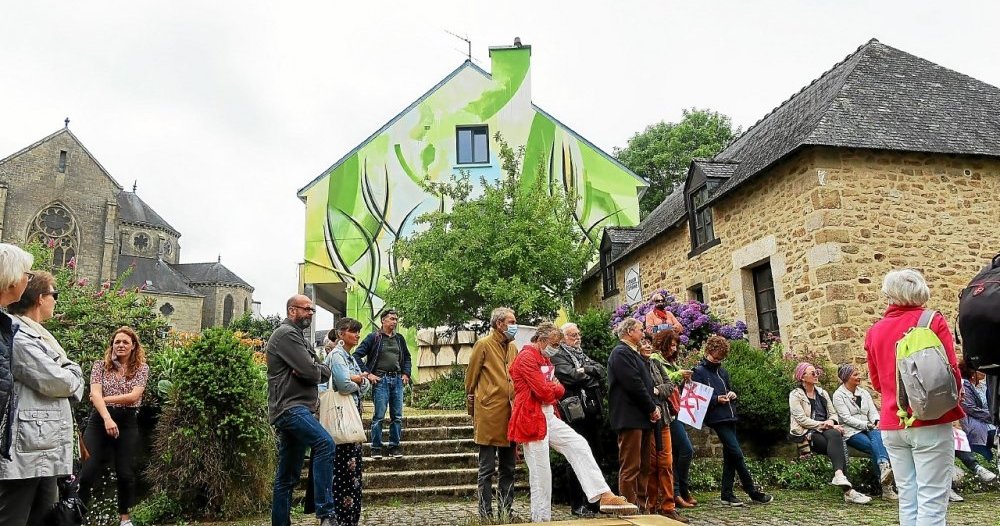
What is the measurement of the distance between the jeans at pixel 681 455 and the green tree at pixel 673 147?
22.5 meters

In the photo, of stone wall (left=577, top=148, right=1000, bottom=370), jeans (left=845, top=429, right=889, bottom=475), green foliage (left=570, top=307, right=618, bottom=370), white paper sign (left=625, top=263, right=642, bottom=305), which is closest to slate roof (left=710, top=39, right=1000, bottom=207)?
stone wall (left=577, top=148, right=1000, bottom=370)

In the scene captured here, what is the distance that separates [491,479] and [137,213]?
5597cm

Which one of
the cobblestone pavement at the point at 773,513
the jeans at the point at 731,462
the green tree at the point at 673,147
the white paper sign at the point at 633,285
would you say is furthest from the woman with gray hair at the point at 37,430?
the green tree at the point at 673,147

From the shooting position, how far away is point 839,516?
5812 mm

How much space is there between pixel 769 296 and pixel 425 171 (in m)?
12.1

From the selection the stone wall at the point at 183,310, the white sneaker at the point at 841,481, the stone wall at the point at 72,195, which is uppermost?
the stone wall at the point at 72,195

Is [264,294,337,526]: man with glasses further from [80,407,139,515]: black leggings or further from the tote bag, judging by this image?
[80,407,139,515]: black leggings

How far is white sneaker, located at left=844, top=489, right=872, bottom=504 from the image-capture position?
6582mm

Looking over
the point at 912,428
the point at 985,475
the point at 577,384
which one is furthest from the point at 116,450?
the point at 985,475

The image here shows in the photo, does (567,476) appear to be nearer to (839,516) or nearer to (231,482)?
(839,516)

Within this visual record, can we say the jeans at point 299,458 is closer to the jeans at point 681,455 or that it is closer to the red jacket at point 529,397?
the red jacket at point 529,397

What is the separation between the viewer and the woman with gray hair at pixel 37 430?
2.64 m

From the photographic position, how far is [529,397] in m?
Result: 5.36

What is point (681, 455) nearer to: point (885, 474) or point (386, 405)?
point (885, 474)
